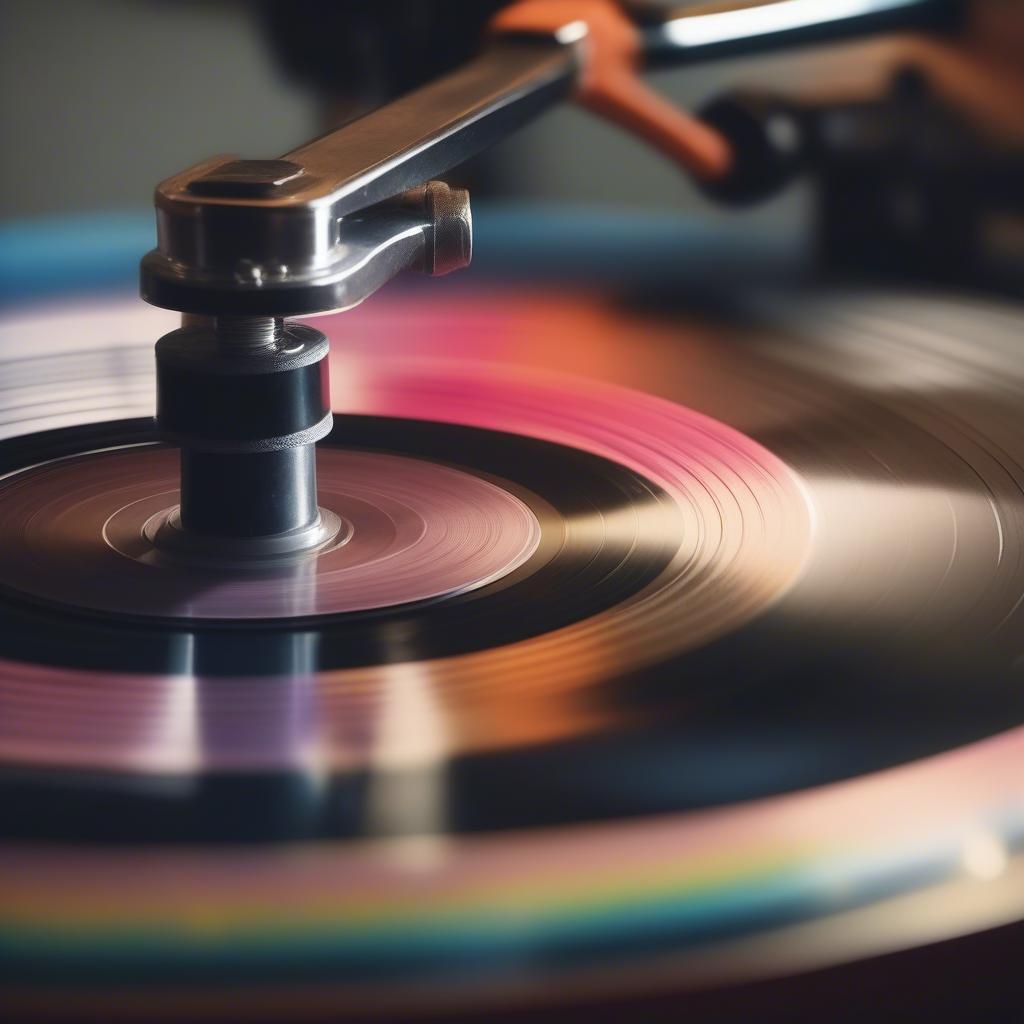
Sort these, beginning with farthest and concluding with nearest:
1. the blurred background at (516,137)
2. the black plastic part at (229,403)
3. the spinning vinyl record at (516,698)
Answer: the blurred background at (516,137) < the black plastic part at (229,403) < the spinning vinyl record at (516,698)

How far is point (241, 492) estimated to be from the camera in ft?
1.88

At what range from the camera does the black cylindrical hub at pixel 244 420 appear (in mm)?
558

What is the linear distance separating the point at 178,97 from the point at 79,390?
1.58ft

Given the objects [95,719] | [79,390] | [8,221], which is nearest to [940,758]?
[95,719]

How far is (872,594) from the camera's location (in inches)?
22.3

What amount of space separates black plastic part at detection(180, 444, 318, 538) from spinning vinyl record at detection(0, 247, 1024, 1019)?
0.02 meters

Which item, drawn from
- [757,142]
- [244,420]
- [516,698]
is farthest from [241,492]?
[757,142]

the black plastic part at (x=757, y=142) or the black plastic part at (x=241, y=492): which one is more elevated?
the black plastic part at (x=757, y=142)

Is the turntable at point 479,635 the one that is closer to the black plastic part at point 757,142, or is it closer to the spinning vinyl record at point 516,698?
the spinning vinyl record at point 516,698

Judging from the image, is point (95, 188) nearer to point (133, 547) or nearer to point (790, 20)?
point (790, 20)

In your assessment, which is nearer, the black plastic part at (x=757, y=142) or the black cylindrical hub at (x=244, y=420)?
the black cylindrical hub at (x=244, y=420)

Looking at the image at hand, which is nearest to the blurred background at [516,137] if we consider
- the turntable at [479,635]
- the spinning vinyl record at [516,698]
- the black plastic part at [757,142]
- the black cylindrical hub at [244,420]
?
the black plastic part at [757,142]

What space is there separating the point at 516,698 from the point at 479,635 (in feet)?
0.17

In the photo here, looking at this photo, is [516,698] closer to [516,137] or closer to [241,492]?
[241,492]
